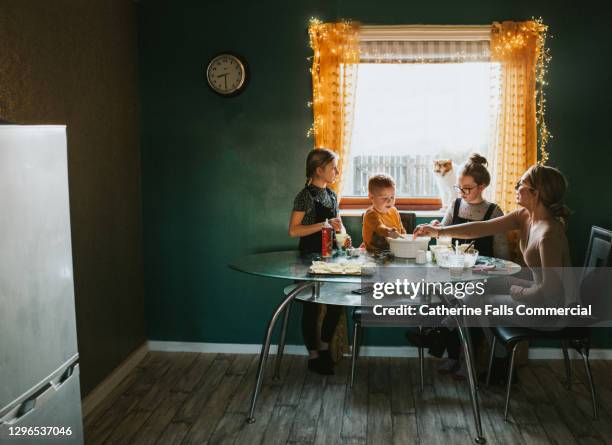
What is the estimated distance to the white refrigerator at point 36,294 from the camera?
61.4 inches

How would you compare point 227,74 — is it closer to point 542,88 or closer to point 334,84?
point 334,84

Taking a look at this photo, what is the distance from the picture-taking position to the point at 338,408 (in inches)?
123

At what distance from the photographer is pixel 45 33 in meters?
2.71

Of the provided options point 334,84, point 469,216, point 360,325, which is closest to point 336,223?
point 360,325

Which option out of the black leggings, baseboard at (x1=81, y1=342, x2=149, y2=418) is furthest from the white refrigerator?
the black leggings

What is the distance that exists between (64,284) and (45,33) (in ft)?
4.57

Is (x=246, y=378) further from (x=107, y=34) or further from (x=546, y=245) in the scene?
(x=107, y=34)

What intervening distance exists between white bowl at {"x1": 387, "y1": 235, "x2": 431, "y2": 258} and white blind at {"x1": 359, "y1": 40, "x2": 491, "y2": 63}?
4.28ft

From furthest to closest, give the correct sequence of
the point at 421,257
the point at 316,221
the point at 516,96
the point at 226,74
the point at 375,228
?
1. the point at 226,74
2. the point at 516,96
3. the point at 316,221
4. the point at 375,228
5. the point at 421,257

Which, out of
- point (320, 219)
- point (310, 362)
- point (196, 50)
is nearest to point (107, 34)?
point (196, 50)

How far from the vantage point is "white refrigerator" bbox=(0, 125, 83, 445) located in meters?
1.56

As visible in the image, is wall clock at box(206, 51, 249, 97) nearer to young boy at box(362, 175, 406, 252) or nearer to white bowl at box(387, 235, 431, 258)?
young boy at box(362, 175, 406, 252)

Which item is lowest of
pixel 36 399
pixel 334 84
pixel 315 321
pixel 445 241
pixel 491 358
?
pixel 491 358

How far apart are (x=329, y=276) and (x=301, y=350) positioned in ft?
4.53
